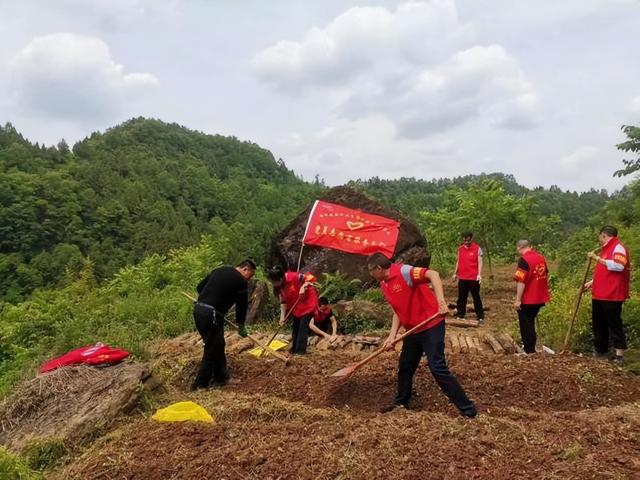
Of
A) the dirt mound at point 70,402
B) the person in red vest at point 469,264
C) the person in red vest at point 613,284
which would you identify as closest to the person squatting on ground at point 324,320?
the person in red vest at point 469,264

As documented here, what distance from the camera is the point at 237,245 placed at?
905 inches

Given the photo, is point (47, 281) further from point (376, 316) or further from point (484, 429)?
point (484, 429)

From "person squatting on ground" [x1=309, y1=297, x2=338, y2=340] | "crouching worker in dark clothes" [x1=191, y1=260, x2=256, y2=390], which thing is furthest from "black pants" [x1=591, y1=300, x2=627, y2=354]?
"crouching worker in dark clothes" [x1=191, y1=260, x2=256, y2=390]

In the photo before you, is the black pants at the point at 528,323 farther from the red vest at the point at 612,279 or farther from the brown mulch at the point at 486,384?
the red vest at the point at 612,279

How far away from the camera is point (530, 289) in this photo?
23.3ft

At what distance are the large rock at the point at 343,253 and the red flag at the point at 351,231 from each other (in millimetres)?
244

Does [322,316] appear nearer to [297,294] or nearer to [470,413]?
[297,294]

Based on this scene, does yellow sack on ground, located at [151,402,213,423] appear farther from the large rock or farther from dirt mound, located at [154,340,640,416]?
the large rock

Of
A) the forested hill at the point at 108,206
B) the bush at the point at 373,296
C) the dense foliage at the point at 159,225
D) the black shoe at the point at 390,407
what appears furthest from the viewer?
the forested hill at the point at 108,206

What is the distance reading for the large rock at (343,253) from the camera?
40.3 ft

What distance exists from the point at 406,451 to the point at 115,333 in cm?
717

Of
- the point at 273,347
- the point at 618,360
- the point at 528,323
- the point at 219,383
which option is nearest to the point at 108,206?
the point at 273,347

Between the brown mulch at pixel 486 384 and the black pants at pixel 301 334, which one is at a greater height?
the black pants at pixel 301 334

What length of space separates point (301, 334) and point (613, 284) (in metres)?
4.08
